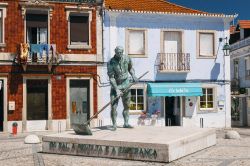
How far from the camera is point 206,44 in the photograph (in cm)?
2409

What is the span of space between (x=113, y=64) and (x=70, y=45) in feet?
32.0

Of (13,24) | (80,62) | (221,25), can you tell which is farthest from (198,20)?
(13,24)

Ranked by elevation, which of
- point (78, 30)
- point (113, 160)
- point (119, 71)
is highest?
point (78, 30)

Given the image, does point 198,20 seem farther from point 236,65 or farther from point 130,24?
point 236,65

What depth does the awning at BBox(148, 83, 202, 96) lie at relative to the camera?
74.1 feet

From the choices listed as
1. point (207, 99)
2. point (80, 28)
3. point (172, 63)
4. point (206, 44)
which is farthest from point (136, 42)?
point (207, 99)

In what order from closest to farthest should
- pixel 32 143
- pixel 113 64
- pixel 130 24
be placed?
pixel 113 64 < pixel 32 143 < pixel 130 24

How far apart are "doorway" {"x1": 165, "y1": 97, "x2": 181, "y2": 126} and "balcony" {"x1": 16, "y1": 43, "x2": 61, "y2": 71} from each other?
6931mm

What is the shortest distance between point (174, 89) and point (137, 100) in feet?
6.97

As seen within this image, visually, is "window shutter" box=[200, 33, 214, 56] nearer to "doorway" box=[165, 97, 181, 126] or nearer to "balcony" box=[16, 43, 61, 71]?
"doorway" box=[165, 97, 181, 126]

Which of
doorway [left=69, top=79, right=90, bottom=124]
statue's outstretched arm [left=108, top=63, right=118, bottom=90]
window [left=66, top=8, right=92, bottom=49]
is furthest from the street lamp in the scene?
statue's outstretched arm [left=108, top=63, right=118, bottom=90]

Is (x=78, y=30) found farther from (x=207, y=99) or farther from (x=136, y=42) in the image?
(x=207, y=99)

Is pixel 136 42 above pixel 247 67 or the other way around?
above

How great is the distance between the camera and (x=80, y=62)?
72.6ft
